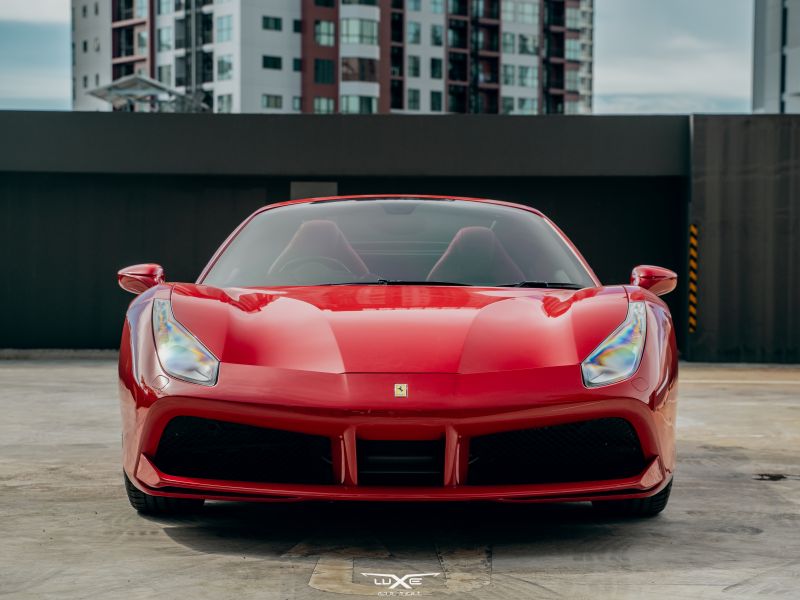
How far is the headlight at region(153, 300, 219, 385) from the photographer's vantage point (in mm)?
3613

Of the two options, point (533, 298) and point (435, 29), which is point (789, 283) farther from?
point (435, 29)

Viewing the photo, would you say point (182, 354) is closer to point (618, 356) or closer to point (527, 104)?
point (618, 356)

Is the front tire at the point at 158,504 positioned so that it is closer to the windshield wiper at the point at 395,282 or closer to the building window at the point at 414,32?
the windshield wiper at the point at 395,282

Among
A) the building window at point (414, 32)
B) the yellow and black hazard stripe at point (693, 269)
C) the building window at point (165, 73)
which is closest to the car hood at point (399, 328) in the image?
the yellow and black hazard stripe at point (693, 269)

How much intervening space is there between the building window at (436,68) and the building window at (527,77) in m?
10.9

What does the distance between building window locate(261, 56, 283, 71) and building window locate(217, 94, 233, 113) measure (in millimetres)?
3089

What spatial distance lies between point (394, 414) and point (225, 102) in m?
76.7

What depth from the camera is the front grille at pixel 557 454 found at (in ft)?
11.5

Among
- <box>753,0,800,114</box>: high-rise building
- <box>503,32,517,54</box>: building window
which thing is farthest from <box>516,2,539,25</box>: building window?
<box>753,0,800,114</box>: high-rise building

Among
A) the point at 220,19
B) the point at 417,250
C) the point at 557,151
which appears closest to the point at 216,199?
the point at 557,151

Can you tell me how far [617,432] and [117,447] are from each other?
11.7 feet

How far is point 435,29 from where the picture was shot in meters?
86.2

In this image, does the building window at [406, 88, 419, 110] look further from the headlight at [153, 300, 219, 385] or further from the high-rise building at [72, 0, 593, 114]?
the headlight at [153, 300, 219, 385]

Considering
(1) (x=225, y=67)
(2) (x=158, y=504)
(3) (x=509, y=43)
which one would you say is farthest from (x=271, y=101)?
(2) (x=158, y=504)
